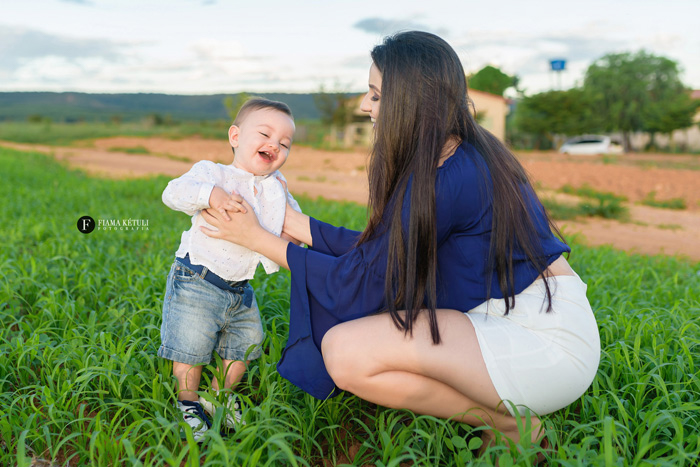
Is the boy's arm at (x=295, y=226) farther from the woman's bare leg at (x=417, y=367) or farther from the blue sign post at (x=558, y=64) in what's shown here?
the blue sign post at (x=558, y=64)

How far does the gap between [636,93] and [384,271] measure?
38.0 metres

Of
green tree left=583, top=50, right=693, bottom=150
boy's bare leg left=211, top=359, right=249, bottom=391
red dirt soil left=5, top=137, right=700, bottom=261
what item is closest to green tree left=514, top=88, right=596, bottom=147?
green tree left=583, top=50, right=693, bottom=150

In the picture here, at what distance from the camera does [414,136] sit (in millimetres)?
1889

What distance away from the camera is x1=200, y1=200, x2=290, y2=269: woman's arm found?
2082 mm

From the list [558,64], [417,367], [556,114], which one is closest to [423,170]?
[417,367]

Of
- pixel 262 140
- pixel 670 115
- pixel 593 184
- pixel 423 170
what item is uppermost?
pixel 670 115

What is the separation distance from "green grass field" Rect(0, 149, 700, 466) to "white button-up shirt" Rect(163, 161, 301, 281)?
436 millimetres

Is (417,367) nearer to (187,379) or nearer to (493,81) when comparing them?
(187,379)

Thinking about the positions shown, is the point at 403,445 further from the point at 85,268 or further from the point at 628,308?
the point at 85,268

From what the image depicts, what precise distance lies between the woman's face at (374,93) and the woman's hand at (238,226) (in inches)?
23.1

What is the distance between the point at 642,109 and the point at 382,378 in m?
37.0

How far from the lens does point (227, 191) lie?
2225mm

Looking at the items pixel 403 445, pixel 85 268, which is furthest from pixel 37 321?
pixel 403 445

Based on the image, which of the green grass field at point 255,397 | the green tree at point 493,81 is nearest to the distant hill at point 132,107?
the green tree at point 493,81
